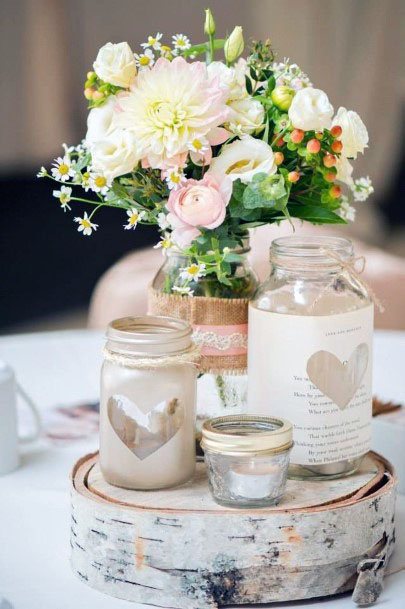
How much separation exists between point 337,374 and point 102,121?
0.36 meters

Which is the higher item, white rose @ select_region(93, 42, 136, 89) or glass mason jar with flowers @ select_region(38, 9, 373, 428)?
white rose @ select_region(93, 42, 136, 89)

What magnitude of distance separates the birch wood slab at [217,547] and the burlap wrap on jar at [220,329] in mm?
170

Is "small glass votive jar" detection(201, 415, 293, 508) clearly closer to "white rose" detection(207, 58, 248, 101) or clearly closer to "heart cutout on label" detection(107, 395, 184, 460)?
"heart cutout on label" detection(107, 395, 184, 460)

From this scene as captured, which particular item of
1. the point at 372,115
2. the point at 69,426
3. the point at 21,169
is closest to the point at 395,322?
the point at 69,426

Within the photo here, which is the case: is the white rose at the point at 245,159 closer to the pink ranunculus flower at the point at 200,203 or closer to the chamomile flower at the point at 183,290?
the pink ranunculus flower at the point at 200,203

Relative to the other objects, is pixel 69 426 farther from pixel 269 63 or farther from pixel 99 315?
pixel 99 315

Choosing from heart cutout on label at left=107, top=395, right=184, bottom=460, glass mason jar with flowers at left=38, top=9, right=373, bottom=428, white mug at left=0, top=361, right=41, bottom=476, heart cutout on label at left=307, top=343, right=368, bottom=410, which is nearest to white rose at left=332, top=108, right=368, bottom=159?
glass mason jar with flowers at left=38, top=9, right=373, bottom=428

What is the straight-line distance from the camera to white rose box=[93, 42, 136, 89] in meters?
0.96

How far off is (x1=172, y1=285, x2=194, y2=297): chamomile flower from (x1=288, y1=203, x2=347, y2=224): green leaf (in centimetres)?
13

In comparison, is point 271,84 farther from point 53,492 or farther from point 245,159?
A: point 53,492

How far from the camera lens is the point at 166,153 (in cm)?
95

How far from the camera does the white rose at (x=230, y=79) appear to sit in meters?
0.98

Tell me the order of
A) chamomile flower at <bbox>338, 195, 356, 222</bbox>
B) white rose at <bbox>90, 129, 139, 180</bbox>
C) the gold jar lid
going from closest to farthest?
the gold jar lid, white rose at <bbox>90, 129, 139, 180</bbox>, chamomile flower at <bbox>338, 195, 356, 222</bbox>

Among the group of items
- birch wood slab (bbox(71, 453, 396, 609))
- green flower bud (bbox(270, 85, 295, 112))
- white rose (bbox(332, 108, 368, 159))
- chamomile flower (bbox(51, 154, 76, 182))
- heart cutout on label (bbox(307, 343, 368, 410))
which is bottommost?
birch wood slab (bbox(71, 453, 396, 609))
